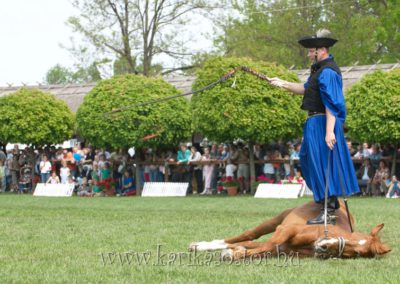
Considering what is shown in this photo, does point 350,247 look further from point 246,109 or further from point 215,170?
point 215,170

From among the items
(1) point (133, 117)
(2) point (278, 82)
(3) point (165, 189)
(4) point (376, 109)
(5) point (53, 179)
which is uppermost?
(1) point (133, 117)

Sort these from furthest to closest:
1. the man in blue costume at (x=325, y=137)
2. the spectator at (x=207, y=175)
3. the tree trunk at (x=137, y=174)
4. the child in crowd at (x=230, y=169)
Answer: the tree trunk at (x=137, y=174)
the spectator at (x=207, y=175)
the child in crowd at (x=230, y=169)
the man in blue costume at (x=325, y=137)

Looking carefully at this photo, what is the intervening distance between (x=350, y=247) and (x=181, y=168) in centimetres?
2363

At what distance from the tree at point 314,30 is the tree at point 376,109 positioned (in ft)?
64.0

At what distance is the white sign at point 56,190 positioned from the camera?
3128cm

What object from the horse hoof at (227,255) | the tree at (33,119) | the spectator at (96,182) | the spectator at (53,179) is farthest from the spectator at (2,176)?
the horse hoof at (227,255)

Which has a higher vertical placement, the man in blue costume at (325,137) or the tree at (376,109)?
the tree at (376,109)

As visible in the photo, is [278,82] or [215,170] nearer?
[278,82]

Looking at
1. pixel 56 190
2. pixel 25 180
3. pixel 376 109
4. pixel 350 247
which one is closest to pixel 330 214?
pixel 350 247

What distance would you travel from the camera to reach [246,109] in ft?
95.5

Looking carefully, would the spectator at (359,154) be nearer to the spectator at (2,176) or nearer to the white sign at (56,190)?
the white sign at (56,190)

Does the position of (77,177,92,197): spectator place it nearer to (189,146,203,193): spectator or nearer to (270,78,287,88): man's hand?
(189,146,203,193): spectator

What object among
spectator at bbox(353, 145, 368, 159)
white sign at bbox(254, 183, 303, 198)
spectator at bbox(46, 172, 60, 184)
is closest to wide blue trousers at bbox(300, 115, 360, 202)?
white sign at bbox(254, 183, 303, 198)

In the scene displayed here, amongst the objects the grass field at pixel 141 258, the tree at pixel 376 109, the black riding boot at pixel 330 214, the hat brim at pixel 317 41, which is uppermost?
the tree at pixel 376 109
